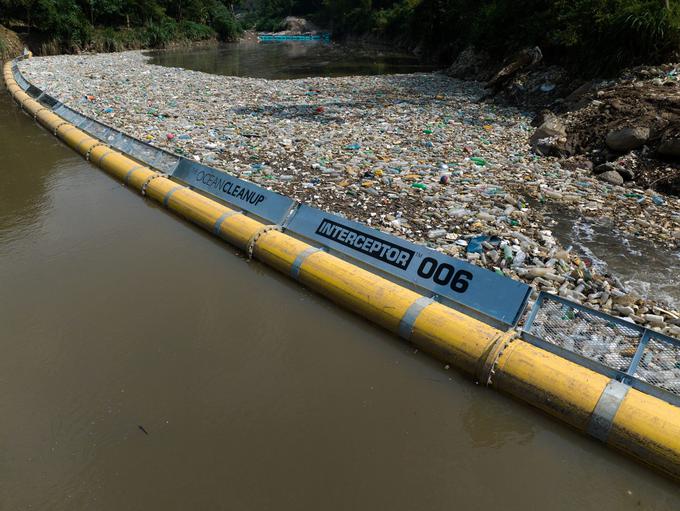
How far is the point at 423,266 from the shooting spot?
4398 millimetres

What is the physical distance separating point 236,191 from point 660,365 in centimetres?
516

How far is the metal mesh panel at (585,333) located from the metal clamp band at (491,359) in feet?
0.99

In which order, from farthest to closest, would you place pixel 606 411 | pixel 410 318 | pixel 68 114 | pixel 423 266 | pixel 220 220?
pixel 68 114 < pixel 220 220 < pixel 423 266 < pixel 410 318 < pixel 606 411

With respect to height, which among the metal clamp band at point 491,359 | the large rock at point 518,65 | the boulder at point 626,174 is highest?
the large rock at point 518,65

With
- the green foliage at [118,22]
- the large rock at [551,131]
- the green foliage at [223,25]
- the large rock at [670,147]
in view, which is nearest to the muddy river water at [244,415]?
the large rock at [670,147]

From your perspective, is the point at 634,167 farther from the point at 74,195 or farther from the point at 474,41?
the point at 474,41

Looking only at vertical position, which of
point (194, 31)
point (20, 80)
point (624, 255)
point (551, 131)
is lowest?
point (20, 80)

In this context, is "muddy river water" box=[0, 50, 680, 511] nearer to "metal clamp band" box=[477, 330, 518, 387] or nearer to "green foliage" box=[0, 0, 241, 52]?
"metal clamp band" box=[477, 330, 518, 387]

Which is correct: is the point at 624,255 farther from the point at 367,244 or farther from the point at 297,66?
the point at 297,66

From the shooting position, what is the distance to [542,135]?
893cm

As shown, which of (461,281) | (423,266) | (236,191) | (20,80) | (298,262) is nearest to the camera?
(461,281)

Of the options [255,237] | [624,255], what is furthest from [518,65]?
[255,237]

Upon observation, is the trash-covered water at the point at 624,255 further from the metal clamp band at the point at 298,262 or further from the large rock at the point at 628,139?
the metal clamp band at the point at 298,262

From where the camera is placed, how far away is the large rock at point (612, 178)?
23.7 ft
